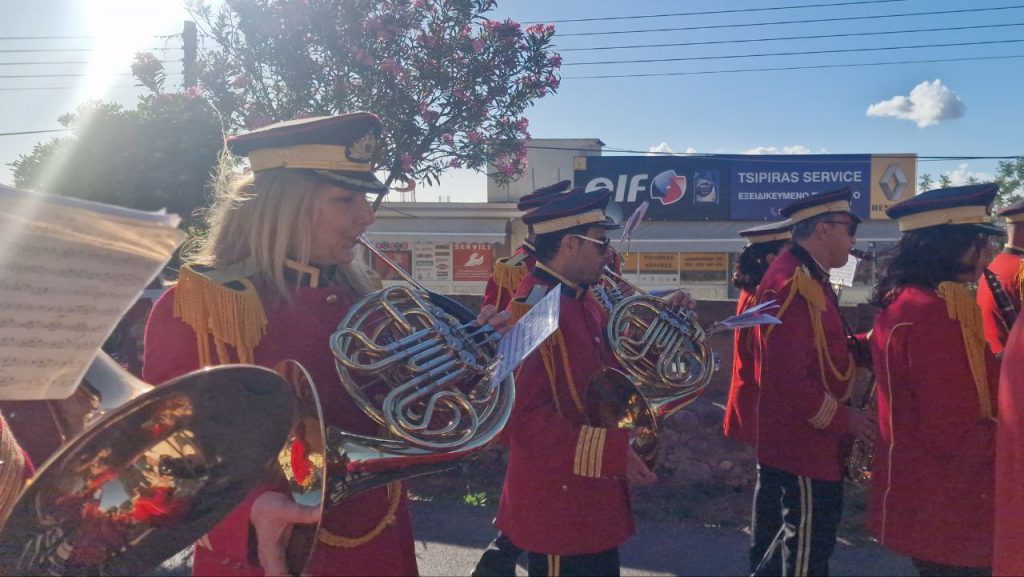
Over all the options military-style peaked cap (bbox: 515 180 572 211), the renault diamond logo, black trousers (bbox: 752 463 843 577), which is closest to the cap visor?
black trousers (bbox: 752 463 843 577)

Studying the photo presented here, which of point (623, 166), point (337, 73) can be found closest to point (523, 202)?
point (337, 73)

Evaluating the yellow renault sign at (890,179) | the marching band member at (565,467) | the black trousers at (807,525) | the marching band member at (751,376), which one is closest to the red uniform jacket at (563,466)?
the marching band member at (565,467)

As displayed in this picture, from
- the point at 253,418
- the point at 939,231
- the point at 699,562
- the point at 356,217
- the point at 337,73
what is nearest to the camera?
the point at 253,418

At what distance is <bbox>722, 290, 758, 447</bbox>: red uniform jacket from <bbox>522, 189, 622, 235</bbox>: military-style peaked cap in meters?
1.54

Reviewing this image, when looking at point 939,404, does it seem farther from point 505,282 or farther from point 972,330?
point 505,282

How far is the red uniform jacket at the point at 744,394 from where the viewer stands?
169 inches

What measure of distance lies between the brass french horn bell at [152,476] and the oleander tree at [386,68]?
4.44 metres

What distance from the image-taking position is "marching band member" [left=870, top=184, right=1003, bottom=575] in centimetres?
271

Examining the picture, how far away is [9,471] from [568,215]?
2.15m

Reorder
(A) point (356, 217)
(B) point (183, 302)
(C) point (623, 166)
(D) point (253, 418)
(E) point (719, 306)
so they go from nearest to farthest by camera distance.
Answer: (D) point (253, 418), (B) point (183, 302), (A) point (356, 217), (E) point (719, 306), (C) point (623, 166)

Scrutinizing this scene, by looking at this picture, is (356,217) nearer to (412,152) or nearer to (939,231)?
(939,231)

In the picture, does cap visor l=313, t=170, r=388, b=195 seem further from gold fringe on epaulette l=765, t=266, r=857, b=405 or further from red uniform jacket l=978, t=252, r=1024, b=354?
red uniform jacket l=978, t=252, r=1024, b=354

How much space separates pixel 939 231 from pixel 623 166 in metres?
17.5

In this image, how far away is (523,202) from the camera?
17.2 ft
